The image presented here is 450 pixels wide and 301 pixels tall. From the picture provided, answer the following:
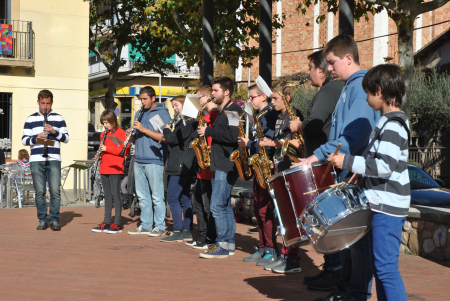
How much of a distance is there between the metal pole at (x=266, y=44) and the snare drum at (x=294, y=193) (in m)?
4.97

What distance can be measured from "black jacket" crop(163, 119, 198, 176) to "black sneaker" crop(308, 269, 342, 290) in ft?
9.59

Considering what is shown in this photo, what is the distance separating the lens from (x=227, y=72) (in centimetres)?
3503

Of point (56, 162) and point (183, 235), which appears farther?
point (56, 162)

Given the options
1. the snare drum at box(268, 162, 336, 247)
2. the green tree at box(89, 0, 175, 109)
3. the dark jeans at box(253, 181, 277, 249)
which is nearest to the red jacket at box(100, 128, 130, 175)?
the dark jeans at box(253, 181, 277, 249)

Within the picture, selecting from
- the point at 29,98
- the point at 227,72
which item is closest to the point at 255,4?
the point at 29,98

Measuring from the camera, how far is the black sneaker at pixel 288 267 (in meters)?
5.85

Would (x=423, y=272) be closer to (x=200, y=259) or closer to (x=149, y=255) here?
(x=200, y=259)

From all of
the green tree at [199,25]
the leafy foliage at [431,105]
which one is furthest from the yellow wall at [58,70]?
the leafy foliage at [431,105]

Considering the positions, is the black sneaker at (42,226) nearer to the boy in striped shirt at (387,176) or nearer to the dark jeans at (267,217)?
the dark jeans at (267,217)

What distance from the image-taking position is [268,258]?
6.27 meters

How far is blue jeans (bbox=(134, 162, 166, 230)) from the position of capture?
8250 millimetres

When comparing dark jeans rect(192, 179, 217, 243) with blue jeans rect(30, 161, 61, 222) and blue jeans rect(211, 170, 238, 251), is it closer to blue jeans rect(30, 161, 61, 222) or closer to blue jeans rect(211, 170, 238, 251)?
blue jeans rect(211, 170, 238, 251)

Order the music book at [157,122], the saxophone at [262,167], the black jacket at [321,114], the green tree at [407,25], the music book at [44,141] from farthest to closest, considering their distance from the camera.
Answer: the music book at [44,141] → the green tree at [407,25] → the music book at [157,122] → the saxophone at [262,167] → the black jacket at [321,114]

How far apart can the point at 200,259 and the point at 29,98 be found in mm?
11613
